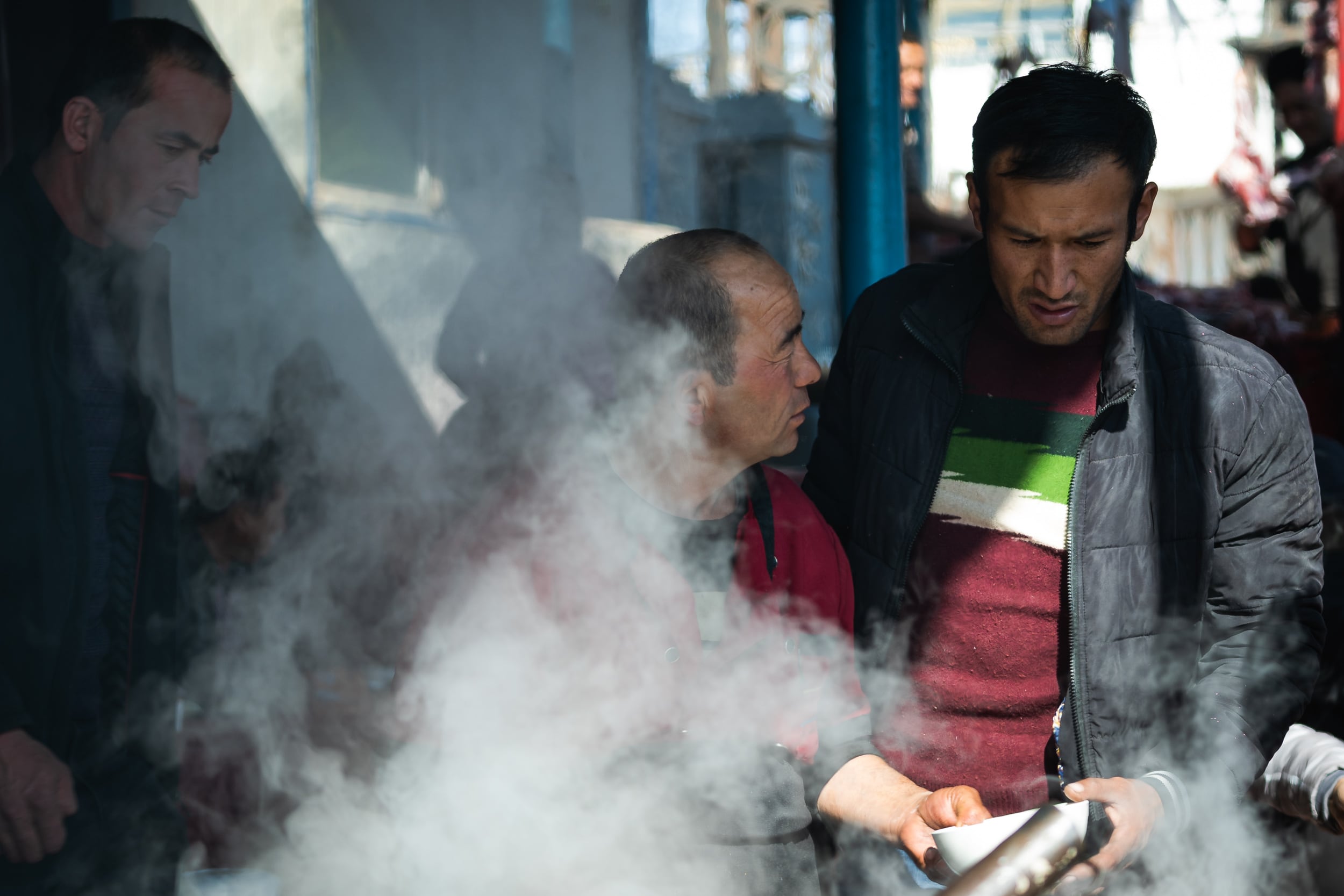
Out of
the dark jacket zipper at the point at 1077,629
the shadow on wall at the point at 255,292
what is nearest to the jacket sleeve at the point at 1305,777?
the dark jacket zipper at the point at 1077,629

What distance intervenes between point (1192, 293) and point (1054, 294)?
5053mm

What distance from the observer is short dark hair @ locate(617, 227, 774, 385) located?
1872 millimetres

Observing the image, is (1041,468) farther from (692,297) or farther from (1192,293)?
(1192,293)

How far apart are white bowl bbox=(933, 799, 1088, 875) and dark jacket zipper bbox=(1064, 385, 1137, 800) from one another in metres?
0.37

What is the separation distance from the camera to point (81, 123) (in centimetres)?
205

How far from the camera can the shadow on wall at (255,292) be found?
3949 mm

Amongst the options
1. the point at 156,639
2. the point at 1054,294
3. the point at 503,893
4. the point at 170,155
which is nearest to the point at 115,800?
the point at 156,639

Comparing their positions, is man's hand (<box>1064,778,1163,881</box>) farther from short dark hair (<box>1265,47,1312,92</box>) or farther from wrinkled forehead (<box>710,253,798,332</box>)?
short dark hair (<box>1265,47,1312,92</box>)

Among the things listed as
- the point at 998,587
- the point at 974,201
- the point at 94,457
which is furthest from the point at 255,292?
the point at 998,587

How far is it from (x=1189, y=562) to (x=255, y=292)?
354cm

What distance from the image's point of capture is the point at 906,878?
1.94m

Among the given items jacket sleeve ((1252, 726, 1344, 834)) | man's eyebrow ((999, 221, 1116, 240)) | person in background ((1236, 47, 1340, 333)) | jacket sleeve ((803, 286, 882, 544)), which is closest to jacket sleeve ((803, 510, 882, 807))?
jacket sleeve ((803, 286, 882, 544))

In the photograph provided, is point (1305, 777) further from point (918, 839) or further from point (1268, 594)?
point (918, 839)

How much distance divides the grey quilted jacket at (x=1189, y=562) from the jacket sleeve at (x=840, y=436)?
47 cm
